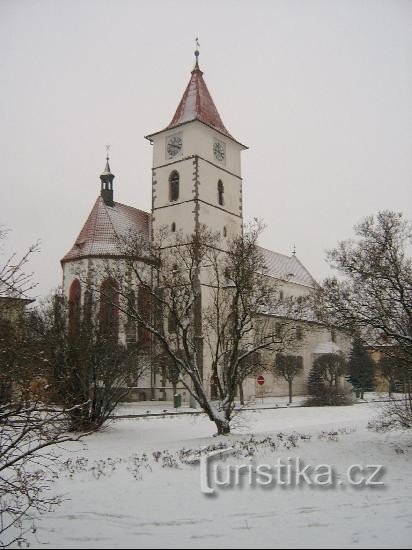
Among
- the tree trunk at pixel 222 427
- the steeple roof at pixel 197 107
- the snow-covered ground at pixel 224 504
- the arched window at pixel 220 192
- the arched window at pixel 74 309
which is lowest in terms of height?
the snow-covered ground at pixel 224 504

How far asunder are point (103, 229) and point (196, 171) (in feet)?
26.0

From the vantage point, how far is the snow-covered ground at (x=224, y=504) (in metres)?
7.34

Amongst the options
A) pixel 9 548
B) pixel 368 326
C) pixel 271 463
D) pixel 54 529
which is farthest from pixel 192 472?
pixel 368 326

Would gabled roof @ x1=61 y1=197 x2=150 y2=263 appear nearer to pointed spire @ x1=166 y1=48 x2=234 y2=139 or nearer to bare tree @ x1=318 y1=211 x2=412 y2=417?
pointed spire @ x1=166 y1=48 x2=234 y2=139

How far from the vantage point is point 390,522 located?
8.21 meters

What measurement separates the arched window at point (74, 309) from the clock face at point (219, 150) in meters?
14.6

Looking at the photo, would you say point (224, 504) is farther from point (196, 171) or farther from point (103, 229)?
point (196, 171)

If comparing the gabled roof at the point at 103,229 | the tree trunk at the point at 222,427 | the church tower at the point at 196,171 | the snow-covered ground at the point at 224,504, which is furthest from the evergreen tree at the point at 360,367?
the snow-covered ground at the point at 224,504

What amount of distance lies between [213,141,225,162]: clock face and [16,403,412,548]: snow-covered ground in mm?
30635

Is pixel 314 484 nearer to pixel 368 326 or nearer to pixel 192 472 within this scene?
pixel 192 472

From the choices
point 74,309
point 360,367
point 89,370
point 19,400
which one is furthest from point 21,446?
point 360,367

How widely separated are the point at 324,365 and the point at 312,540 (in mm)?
37305

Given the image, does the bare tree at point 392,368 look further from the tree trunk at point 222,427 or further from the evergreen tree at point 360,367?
the evergreen tree at point 360,367

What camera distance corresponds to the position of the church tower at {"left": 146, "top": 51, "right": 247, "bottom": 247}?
134 ft
